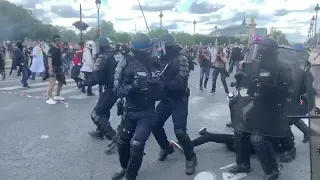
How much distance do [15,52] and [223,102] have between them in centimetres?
796

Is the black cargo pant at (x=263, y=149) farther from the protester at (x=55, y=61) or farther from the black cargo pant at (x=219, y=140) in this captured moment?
the protester at (x=55, y=61)

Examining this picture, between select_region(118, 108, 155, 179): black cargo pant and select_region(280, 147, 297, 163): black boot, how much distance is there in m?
2.15

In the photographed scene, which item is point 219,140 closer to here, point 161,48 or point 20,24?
point 161,48

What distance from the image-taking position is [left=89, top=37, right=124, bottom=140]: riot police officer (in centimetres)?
561

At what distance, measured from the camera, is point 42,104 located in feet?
31.9

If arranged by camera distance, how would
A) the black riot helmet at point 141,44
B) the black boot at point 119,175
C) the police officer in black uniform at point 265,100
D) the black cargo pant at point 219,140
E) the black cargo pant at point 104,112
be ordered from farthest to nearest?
the black cargo pant at point 104,112, the black cargo pant at point 219,140, the black boot at point 119,175, the black riot helmet at point 141,44, the police officer in black uniform at point 265,100

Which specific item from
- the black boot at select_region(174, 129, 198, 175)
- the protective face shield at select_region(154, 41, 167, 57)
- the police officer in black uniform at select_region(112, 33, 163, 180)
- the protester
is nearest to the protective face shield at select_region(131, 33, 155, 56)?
the police officer in black uniform at select_region(112, 33, 163, 180)

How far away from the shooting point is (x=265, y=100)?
4.13 m

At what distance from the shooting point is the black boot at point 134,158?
13.5ft

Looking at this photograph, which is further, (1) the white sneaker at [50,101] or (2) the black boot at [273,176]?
(1) the white sneaker at [50,101]

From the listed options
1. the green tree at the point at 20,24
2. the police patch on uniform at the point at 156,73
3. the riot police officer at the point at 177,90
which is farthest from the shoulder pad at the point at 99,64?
the green tree at the point at 20,24

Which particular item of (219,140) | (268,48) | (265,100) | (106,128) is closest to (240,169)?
(219,140)

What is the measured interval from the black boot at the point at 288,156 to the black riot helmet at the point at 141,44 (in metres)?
2.53

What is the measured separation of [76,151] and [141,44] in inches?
92.5
